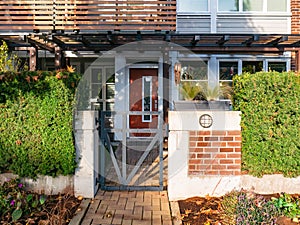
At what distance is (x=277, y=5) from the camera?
9.80 metres

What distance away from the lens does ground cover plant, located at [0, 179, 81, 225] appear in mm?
3582

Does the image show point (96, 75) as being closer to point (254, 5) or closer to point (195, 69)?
point (195, 69)

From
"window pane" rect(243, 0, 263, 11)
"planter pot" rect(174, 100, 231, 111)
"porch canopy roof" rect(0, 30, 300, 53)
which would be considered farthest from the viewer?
"window pane" rect(243, 0, 263, 11)

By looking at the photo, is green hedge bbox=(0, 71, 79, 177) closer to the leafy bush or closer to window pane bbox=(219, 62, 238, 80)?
the leafy bush

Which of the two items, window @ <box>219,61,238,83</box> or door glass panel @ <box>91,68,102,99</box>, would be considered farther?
door glass panel @ <box>91,68,102,99</box>

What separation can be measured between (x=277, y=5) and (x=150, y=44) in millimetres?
5029

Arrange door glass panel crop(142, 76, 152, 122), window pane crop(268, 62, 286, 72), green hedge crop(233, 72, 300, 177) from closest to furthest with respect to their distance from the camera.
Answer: green hedge crop(233, 72, 300, 177) → window pane crop(268, 62, 286, 72) → door glass panel crop(142, 76, 152, 122)

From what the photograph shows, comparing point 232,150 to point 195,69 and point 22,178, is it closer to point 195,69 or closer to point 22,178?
point 22,178

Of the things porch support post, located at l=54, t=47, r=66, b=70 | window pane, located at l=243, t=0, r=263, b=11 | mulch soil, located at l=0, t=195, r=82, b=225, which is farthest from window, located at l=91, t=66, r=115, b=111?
mulch soil, located at l=0, t=195, r=82, b=225

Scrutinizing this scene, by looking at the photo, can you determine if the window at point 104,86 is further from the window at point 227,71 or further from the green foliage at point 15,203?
the green foliage at point 15,203

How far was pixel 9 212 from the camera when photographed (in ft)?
12.2

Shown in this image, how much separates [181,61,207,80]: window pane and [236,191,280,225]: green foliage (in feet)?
21.4

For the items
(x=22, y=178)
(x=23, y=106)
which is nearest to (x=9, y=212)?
(x=22, y=178)

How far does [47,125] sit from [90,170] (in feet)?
3.10
